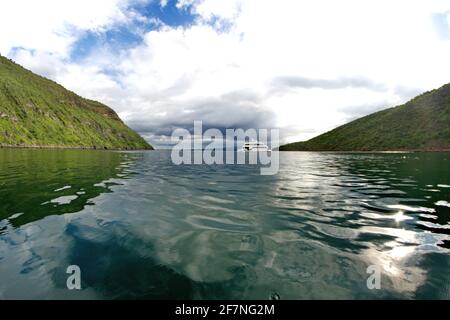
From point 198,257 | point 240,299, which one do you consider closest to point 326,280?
point 240,299

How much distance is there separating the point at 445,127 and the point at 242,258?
8524 inches

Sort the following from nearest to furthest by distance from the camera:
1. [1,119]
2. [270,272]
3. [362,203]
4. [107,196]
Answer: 1. [270,272]
2. [362,203]
3. [107,196]
4. [1,119]

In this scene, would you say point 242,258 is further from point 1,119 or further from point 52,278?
point 1,119

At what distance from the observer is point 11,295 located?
235 inches

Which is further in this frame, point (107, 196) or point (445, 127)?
point (445, 127)

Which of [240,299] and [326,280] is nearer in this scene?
[240,299]

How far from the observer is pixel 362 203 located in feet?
50.8

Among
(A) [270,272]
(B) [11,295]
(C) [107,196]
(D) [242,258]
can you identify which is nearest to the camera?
(B) [11,295]

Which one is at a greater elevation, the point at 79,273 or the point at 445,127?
the point at 445,127

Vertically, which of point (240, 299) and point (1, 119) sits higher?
point (1, 119)
